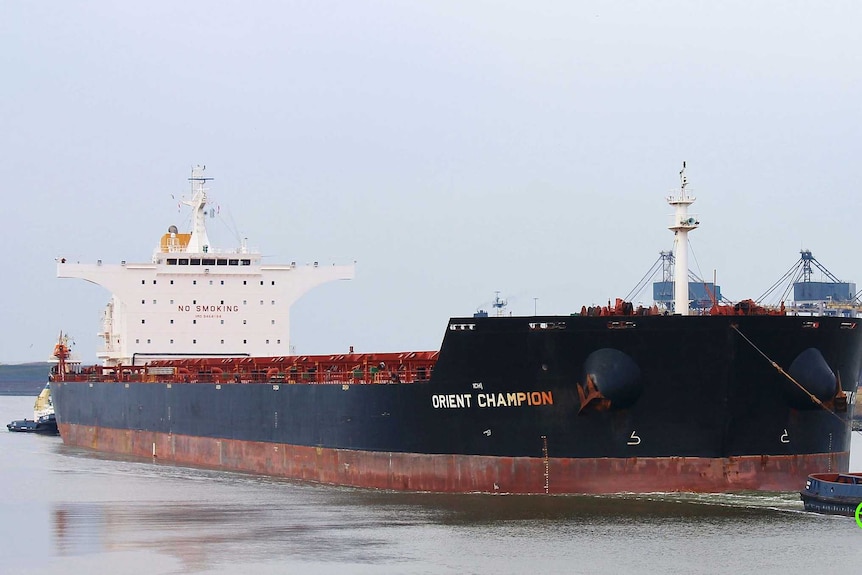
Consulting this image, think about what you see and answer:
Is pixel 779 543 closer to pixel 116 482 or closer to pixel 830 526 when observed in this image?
pixel 830 526

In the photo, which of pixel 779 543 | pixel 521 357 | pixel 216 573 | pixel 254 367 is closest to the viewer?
pixel 216 573

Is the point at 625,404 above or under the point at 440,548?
above

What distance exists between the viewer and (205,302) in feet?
117

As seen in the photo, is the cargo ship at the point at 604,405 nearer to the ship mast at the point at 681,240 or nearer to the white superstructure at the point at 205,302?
the ship mast at the point at 681,240

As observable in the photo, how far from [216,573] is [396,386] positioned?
684 centimetres

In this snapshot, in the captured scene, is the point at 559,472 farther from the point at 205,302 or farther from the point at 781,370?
the point at 205,302

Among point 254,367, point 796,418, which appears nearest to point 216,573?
point 796,418

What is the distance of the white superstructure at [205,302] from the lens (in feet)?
117

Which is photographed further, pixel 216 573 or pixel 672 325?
pixel 672 325

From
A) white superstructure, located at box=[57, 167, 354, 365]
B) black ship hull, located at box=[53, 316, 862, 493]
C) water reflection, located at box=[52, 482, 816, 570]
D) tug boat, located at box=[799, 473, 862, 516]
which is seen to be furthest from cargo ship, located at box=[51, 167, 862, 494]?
white superstructure, located at box=[57, 167, 354, 365]

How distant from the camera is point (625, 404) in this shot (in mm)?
19641

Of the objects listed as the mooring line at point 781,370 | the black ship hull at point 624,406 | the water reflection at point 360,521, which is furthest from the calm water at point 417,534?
the mooring line at point 781,370

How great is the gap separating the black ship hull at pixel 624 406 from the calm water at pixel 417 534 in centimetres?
43

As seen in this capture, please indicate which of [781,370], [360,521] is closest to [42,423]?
[360,521]
